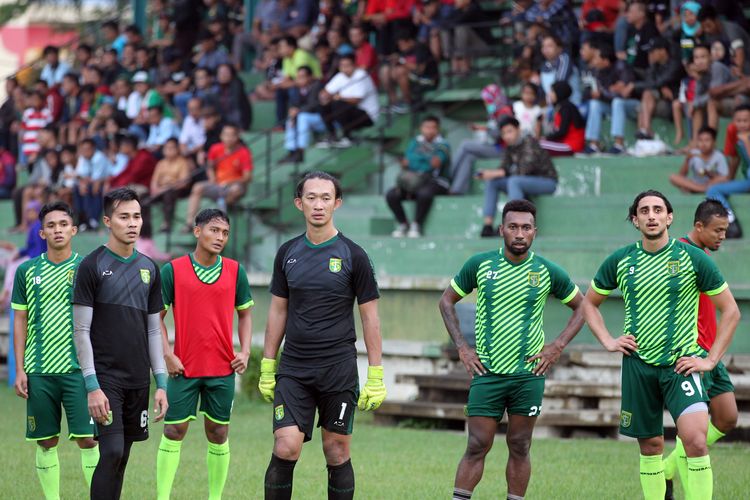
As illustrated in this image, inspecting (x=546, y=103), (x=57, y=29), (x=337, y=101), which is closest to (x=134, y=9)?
(x=57, y=29)

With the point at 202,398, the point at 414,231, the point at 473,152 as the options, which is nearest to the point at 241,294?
the point at 202,398

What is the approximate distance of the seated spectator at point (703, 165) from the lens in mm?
15766

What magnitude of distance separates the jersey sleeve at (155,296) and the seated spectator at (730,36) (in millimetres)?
10330

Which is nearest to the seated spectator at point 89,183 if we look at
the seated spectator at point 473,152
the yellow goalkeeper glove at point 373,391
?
the seated spectator at point 473,152

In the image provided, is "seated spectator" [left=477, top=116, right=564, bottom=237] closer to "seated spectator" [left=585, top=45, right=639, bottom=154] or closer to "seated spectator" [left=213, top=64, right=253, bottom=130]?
"seated spectator" [left=585, top=45, right=639, bottom=154]

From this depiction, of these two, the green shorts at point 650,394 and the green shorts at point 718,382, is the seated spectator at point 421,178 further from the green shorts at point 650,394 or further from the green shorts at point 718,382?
the green shorts at point 650,394

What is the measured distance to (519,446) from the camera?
8672 millimetres

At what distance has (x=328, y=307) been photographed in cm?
808

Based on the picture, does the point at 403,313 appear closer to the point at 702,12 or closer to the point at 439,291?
the point at 439,291

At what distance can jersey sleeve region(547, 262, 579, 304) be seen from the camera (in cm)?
884

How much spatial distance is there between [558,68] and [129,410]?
35.8 feet

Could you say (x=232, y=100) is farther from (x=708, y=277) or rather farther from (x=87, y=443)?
(x=708, y=277)

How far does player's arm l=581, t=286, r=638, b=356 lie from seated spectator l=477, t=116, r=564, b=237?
7.58 metres

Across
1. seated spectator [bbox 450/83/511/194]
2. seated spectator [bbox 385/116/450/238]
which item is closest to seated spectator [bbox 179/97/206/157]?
seated spectator [bbox 385/116/450/238]
